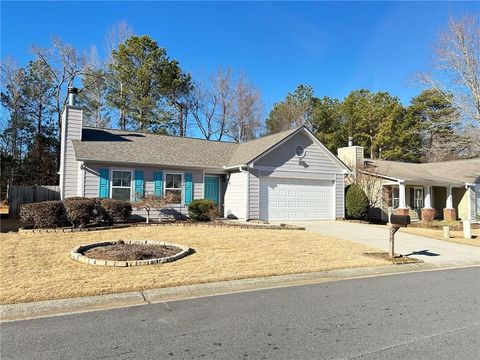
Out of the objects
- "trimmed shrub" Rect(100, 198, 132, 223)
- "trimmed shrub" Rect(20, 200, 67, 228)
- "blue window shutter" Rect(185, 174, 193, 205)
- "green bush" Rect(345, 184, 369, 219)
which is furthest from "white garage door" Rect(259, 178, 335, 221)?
"trimmed shrub" Rect(20, 200, 67, 228)

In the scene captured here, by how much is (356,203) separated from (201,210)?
952cm

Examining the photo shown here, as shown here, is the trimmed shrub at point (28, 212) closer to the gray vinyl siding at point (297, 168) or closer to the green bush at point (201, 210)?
the green bush at point (201, 210)

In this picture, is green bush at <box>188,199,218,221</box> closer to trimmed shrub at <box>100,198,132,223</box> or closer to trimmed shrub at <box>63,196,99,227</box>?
trimmed shrub at <box>100,198,132,223</box>

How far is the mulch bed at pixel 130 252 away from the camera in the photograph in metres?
8.76

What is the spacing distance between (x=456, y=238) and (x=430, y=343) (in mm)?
13814

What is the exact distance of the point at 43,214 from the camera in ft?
40.4

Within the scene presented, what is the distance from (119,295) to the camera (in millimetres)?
6469

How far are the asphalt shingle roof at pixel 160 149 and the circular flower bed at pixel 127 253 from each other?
23.6 feet

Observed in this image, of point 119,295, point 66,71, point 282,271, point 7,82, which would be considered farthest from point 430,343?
point 7,82

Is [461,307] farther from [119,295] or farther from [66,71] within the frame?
[66,71]

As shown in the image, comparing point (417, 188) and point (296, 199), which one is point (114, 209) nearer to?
point (296, 199)

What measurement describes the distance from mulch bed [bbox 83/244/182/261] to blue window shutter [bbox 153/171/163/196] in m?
7.86

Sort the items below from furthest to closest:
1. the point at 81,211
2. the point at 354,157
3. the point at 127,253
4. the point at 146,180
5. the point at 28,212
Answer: the point at 354,157 < the point at 146,180 < the point at 81,211 < the point at 28,212 < the point at 127,253

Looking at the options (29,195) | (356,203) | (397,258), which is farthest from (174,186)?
(397,258)
